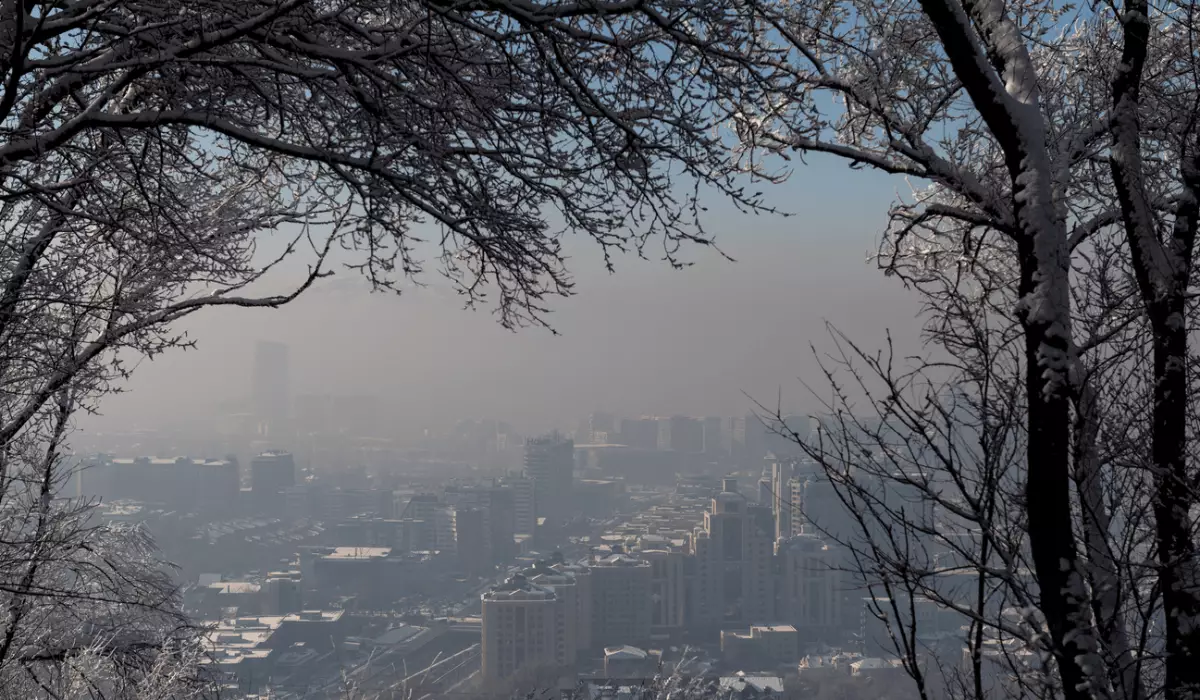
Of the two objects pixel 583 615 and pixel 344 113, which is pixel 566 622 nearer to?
pixel 583 615

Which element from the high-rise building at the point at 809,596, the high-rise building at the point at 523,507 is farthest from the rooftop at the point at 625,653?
the high-rise building at the point at 523,507

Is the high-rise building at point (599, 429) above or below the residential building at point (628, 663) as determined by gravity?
above

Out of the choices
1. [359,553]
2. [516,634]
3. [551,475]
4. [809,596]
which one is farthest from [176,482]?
[809,596]

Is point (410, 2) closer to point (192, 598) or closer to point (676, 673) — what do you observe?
point (676, 673)

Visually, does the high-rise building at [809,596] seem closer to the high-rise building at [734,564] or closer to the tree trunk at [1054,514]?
the high-rise building at [734,564]

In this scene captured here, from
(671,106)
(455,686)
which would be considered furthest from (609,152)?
(455,686)
